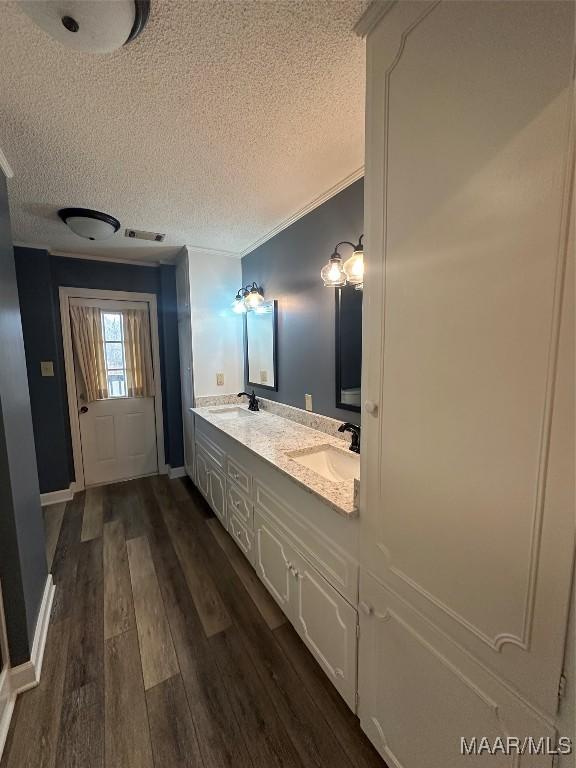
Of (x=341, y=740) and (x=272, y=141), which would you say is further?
(x=272, y=141)

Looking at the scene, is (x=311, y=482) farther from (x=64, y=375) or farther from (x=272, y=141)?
(x=64, y=375)

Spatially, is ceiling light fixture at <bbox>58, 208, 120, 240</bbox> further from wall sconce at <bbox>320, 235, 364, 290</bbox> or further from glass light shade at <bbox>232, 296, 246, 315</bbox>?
wall sconce at <bbox>320, 235, 364, 290</bbox>

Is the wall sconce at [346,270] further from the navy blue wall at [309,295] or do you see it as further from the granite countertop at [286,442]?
the granite countertop at [286,442]

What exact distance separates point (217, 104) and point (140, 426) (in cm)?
314

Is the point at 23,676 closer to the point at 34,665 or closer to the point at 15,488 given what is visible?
the point at 34,665

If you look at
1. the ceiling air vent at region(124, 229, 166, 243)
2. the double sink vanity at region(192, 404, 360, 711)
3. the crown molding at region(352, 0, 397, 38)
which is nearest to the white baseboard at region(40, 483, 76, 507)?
the double sink vanity at region(192, 404, 360, 711)

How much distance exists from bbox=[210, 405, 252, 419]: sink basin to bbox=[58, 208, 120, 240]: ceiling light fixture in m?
1.64

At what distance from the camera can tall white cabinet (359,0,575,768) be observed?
552mm

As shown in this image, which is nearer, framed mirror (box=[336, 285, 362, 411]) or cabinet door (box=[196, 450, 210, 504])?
framed mirror (box=[336, 285, 362, 411])

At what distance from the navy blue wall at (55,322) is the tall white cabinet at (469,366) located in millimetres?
2968

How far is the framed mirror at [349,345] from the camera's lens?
1.80 m

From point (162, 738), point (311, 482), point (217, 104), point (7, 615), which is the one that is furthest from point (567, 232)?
point (7, 615)

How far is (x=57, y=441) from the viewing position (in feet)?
9.89

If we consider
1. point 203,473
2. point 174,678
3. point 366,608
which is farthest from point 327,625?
point 203,473
